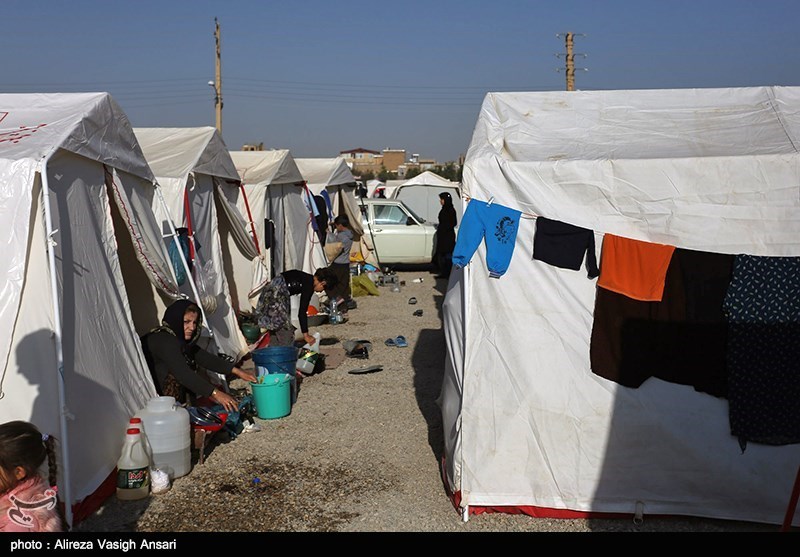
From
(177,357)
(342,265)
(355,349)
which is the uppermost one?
(177,357)

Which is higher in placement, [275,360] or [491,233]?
[491,233]

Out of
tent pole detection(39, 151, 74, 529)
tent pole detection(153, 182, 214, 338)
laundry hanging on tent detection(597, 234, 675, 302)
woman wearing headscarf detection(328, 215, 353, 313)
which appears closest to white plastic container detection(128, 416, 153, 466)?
tent pole detection(39, 151, 74, 529)

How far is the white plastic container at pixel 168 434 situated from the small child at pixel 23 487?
2341 millimetres

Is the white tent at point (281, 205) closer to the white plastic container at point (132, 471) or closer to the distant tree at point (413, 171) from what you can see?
the white plastic container at point (132, 471)

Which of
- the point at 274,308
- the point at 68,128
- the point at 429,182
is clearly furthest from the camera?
the point at 429,182

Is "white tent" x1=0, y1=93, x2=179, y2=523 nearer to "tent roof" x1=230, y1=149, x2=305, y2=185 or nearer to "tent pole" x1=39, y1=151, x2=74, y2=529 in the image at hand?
"tent pole" x1=39, y1=151, x2=74, y2=529

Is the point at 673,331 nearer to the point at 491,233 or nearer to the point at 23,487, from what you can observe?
the point at 491,233

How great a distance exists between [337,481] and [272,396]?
1671mm

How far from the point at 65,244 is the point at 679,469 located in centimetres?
441

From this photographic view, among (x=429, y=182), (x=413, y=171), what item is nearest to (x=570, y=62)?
(x=429, y=182)

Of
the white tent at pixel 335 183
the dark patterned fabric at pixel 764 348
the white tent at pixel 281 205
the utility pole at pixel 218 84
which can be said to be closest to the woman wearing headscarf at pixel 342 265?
the white tent at pixel 281 205

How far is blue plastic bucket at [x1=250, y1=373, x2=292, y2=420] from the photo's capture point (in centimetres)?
719

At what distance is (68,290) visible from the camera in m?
5.31

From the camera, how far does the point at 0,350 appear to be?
498 centimetres
